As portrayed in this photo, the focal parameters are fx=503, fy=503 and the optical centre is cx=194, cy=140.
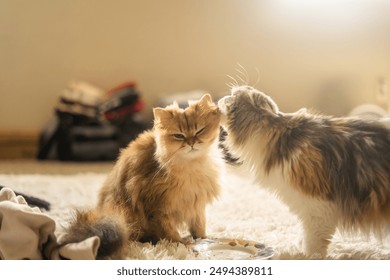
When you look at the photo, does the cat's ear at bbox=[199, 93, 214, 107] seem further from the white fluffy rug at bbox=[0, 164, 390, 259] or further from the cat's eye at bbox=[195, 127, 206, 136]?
the white fluffy rug at bbox=[0, 164, 390, 259]

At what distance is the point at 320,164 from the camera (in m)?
1.28

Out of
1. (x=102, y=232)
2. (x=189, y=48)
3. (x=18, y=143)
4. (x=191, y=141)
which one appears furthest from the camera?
(x=18, y=143)

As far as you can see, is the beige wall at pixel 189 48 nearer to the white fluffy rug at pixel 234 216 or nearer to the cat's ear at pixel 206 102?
the cat's ear at pixel 206 102

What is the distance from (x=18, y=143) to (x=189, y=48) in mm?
1192

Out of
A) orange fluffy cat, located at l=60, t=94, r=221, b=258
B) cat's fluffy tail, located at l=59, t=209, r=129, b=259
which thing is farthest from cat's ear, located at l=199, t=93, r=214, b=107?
cat's fluffy tail, located at l=59, t=209, r=129, b=259

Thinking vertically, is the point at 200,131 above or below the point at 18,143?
above

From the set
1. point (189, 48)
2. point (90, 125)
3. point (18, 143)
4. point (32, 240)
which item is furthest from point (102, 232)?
point (18, 143)

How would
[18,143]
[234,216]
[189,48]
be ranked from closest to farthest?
[234,216], [189,48], [18,143]

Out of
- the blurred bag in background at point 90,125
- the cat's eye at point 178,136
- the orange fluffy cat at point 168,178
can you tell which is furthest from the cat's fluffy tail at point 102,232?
the blurred bag in background at point 90,125

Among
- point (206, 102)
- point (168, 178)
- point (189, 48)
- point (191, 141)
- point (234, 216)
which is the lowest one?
point (234, 216)

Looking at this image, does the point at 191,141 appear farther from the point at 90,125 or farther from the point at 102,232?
the point at 90,125

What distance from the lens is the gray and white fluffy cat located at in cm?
127

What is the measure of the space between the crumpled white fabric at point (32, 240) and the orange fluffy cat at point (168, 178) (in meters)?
0.11
